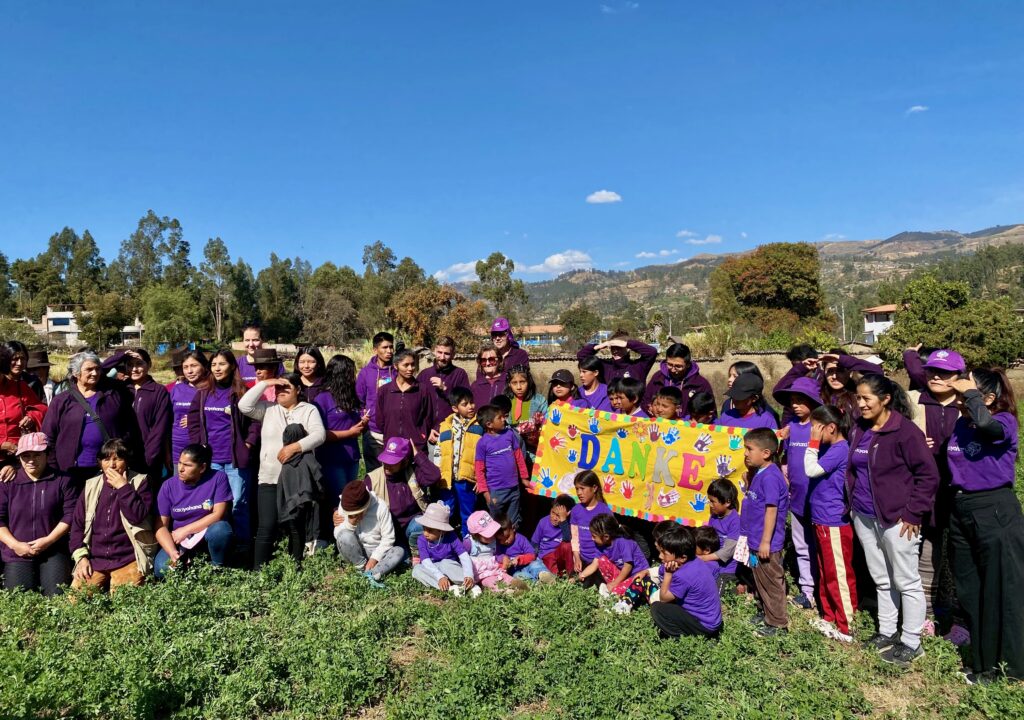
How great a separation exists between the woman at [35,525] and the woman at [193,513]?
33.2 inches

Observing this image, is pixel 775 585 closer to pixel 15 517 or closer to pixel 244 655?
pixel 244 655

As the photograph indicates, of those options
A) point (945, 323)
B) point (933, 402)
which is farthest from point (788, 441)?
point (945, 323)

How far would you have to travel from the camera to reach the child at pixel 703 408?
6566 mm

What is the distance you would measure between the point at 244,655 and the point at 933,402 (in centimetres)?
612

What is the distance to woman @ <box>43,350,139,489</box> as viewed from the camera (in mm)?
6133

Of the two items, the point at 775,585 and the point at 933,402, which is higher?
the point at 933,402

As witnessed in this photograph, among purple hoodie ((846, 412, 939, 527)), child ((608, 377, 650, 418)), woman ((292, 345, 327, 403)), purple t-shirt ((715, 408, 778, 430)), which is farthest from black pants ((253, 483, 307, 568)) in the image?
purple hoodie ((846, 412, 939, 527))

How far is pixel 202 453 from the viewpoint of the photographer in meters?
6.04

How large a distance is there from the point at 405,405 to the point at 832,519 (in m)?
4.24

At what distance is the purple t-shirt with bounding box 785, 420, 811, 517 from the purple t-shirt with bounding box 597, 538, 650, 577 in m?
1.44

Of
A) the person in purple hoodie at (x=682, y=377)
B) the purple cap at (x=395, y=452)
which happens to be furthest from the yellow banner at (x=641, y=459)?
the purple cap at (x=395, y=452)

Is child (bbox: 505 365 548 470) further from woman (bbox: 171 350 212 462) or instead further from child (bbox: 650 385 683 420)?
woman (bbox: 171 350 212 462)

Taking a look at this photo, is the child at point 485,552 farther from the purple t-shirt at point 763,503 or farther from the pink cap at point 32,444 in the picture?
the pink cap at point 32,444

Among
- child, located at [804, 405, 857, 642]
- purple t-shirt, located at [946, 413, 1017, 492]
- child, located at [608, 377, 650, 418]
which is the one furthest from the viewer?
child, located at [608, 377, 650, 418]
